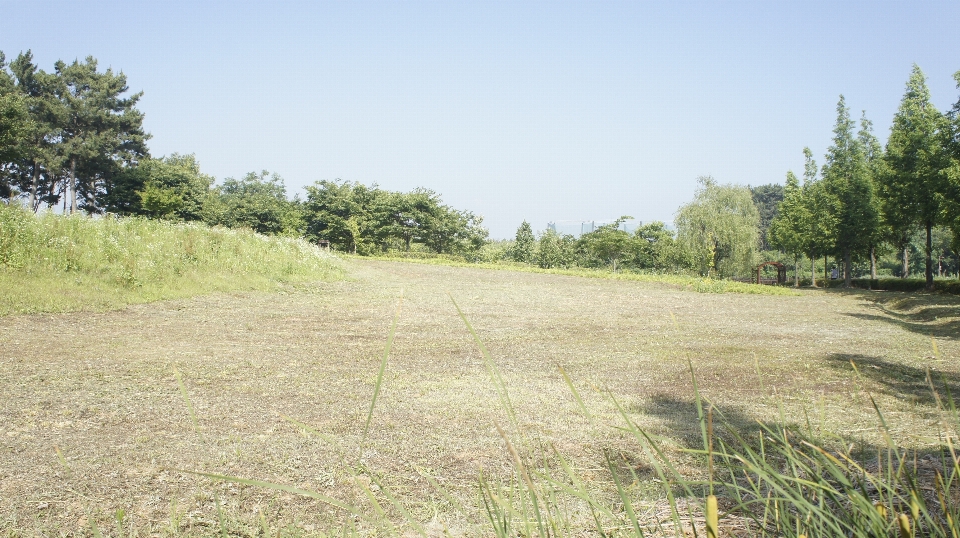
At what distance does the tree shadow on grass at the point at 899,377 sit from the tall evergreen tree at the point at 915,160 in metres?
13.0

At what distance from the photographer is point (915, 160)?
1958 cm

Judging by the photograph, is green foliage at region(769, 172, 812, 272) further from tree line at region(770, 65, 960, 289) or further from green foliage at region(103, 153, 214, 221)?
green foliage at region(103, 153, 214, 221)

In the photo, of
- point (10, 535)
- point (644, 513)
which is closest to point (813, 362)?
point (644, 513)

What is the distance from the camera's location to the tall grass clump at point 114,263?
8.93 meters

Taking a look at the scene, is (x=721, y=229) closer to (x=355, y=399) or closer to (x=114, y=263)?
(x=114, y=263)

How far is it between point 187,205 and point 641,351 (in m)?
39.3

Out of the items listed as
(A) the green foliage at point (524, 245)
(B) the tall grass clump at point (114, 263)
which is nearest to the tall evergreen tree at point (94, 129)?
(A) the green foliage at point (524, 245)

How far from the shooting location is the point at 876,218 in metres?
24.5

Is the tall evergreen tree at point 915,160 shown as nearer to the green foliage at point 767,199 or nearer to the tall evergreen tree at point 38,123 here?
→ the tall evergreen tree at point 38,123

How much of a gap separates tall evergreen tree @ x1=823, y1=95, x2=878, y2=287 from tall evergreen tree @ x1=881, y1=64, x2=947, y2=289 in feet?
10.7

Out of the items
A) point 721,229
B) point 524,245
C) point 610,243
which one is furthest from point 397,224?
point 721,229

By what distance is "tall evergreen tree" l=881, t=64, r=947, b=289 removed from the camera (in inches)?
688

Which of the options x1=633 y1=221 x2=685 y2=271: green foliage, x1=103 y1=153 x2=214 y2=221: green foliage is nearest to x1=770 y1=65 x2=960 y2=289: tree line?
x1=633 y1=221 x2=685 y2=271: green foliage

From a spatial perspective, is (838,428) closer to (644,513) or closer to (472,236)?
(644,513)
